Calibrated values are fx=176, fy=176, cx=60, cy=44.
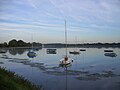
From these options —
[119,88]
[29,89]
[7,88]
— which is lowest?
[119,88]

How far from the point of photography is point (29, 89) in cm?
1315

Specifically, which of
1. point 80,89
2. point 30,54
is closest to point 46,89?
point 80,89

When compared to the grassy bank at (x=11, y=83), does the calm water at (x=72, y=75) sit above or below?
below

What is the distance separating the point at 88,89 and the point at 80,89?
0.98m

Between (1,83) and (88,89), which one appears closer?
(1,83)

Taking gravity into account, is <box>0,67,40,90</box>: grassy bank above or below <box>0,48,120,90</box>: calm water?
above

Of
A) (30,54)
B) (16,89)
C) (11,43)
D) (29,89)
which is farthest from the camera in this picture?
(11,43)

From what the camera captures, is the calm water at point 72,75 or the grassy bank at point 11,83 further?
the calm water at point 72,75

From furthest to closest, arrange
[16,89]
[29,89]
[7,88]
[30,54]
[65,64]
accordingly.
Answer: [30,54] → [65,64] → [29,89] → [16,89] → [7,88]

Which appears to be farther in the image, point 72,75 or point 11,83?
point 72,75

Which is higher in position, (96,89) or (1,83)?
(1,83)

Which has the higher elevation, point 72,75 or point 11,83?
point 11,83

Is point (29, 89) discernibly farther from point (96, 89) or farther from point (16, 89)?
point (96, 89)

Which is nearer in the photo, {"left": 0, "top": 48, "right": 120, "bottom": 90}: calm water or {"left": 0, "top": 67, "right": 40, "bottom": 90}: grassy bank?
{"left": 0, "top": 67, "right": 40, "bottom": 90}: grassy bank
